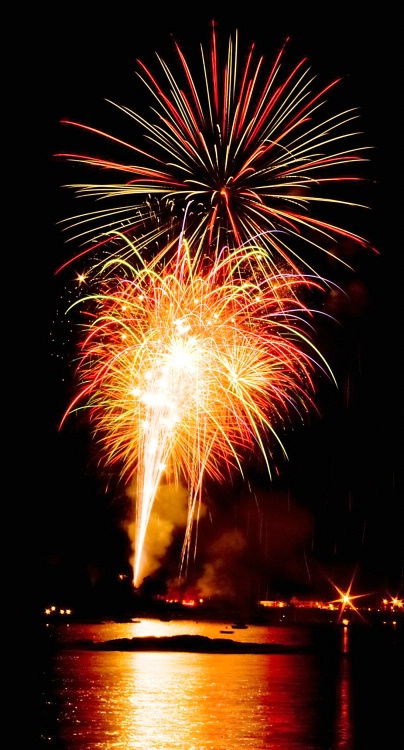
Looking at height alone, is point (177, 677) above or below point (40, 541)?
below

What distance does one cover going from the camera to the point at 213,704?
17844mm

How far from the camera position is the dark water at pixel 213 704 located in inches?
523

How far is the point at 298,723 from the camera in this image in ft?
50.9

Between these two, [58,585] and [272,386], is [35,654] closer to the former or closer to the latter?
[272,386]

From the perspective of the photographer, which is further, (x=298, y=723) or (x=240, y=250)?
(x=240, y=250)

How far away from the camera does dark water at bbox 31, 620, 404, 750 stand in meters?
13.3

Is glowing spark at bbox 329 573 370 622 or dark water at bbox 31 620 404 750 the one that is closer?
dark water at bbox 31 620 404 750

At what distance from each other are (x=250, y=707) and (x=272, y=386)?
6.77 m

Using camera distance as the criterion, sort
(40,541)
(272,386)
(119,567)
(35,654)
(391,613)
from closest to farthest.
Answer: (272,386) → (35,654) → (40,541) → (119,567) → (391,613)

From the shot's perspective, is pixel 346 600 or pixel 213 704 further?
pixel 346 600

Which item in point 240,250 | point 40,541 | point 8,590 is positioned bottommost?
point 8,590

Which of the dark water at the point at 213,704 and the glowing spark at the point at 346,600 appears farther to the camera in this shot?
the glowing spark at the point at 346,600

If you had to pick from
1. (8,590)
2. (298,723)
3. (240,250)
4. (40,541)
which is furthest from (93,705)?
(40,541)


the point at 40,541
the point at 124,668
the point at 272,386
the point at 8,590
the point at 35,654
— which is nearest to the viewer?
the point at 272,386
